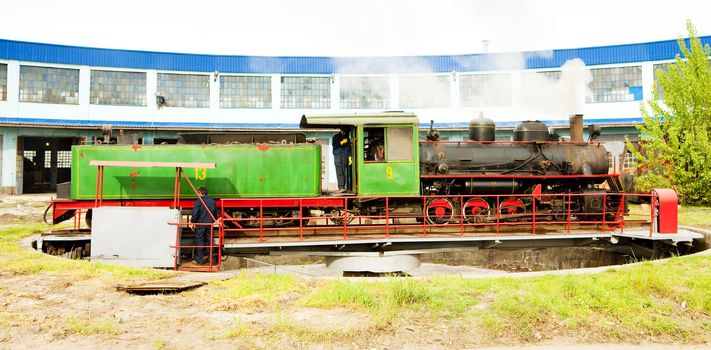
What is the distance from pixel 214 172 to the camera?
1228cm

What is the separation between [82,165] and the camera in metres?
12.0

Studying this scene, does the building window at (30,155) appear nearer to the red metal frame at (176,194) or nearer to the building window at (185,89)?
the building window at (185,89)

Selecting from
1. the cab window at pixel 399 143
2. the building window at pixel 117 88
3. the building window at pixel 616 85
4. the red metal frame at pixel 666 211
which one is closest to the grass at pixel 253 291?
the cab window at pixel 399 143

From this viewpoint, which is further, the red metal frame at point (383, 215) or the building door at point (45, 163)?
the building door at point (45, 163)

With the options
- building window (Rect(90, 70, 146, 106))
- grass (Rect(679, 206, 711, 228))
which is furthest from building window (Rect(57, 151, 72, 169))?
grass (Rect(679, 206, 711, 228))

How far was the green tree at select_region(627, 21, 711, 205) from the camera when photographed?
19469 millimetres

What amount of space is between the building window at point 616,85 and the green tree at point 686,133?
310 inches

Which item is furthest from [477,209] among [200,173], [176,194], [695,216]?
[695,216]

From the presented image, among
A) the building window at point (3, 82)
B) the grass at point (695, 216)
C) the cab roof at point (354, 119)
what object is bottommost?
the grass at point (695, 216)

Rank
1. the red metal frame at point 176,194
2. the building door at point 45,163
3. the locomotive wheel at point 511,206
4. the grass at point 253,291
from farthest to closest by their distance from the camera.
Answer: the building door at point 45,163
the locomotive wheel at point 511,206
the red metal frame at point 176,194
the grass at point 253,291

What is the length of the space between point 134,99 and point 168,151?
762 inches

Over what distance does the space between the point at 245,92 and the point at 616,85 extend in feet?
73.6

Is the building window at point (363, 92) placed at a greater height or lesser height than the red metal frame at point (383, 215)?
greater

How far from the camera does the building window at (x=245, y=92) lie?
99.0 ft
